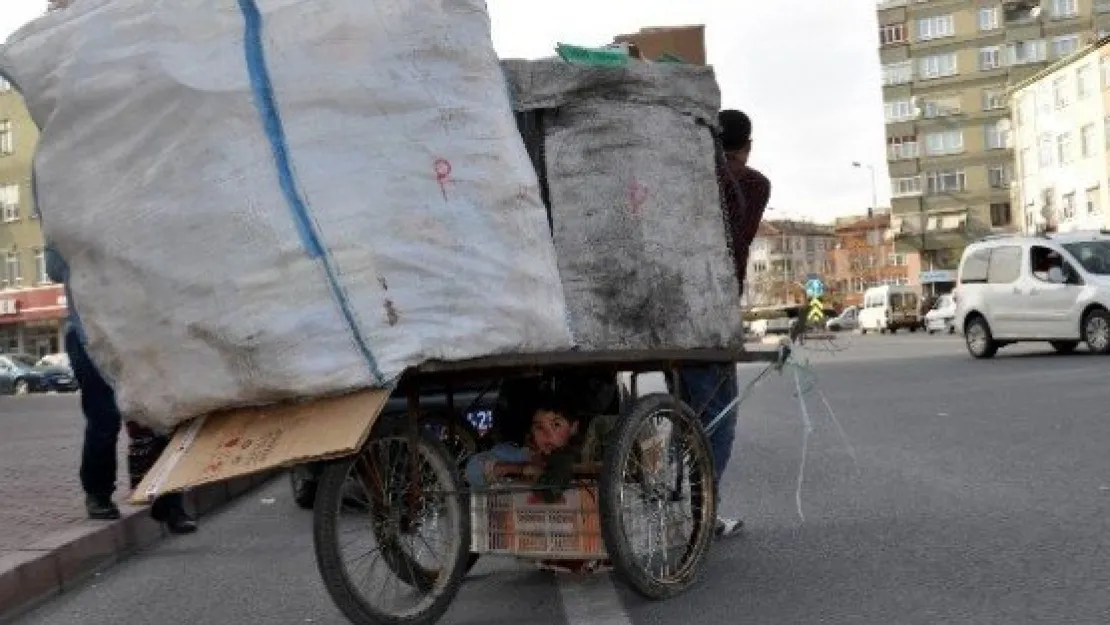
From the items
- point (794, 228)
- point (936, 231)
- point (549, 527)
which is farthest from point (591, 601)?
point (794, 228)

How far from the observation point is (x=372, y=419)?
3.71 meters

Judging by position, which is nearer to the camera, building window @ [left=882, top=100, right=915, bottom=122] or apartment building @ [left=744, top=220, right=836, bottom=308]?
building window @ [left=882, top=100, right=915, bottom=122]

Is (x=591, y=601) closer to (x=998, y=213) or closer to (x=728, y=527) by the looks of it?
(x=728, y=527)

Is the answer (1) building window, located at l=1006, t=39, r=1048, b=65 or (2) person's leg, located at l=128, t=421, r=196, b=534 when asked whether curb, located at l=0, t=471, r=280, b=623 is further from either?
(1) building window, located at l=1006, t=39, r=1048, b=65

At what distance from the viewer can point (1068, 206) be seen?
212ft

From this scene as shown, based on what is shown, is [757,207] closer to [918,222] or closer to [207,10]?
[207,10]

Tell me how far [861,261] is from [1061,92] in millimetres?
65275

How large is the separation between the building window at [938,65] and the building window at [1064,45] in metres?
5.96

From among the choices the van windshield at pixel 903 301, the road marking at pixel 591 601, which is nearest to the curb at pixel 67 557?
the road marking at pixel 591 601

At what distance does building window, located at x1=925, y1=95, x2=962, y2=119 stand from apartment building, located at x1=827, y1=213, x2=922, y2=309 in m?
26.8

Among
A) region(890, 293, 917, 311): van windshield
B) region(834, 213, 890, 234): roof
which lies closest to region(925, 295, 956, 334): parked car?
region(890, 293, 917, 311): van windshield

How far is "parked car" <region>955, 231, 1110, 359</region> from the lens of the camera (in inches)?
778

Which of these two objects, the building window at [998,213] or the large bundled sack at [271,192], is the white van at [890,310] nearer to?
the building window at [998,213]

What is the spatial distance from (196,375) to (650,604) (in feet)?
5.87
